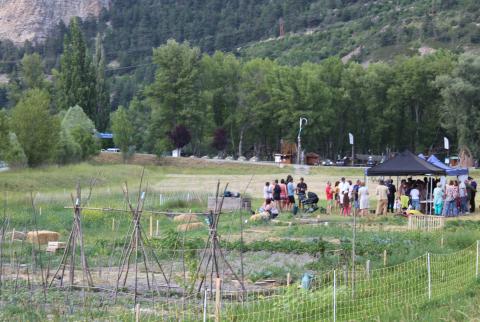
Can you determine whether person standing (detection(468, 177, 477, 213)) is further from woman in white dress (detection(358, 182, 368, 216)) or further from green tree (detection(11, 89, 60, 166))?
green tree (detection(11, 89, 60, 166))

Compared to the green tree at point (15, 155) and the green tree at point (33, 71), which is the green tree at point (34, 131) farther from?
the green tree at point (33, 71)

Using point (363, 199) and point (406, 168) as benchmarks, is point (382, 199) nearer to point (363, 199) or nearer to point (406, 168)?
point (363, 199)

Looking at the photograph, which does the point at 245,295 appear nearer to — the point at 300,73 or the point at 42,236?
the point at 42,236

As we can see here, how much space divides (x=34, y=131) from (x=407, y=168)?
107 ft

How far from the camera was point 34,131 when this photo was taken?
59.4m

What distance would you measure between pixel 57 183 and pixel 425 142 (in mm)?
45500

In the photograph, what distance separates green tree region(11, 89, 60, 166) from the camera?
59.1 m

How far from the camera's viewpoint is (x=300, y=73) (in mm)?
86500

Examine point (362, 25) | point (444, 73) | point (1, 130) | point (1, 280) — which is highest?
point (362, 25)

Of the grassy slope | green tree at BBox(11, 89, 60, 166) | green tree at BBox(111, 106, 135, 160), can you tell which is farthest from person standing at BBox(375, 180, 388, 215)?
the grassy slope

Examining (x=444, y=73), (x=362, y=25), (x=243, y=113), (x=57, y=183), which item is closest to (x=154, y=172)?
(x=243, y=113)

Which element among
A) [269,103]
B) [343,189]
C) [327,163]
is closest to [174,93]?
[269,103]

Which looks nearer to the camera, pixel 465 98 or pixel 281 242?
pixel 281 242

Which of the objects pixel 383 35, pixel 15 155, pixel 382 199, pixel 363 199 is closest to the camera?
pixel 363 199
